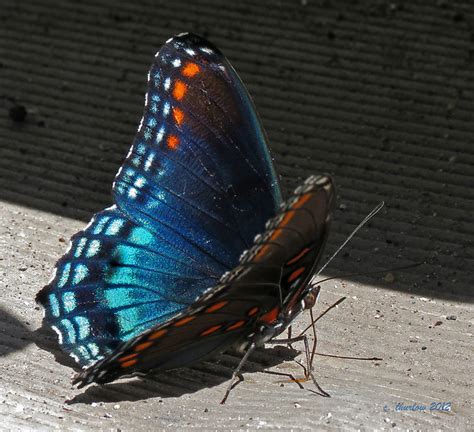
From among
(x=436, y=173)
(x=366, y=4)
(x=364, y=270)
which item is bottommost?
(x=364, y=270)

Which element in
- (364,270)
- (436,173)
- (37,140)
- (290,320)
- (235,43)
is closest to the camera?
(290,320)

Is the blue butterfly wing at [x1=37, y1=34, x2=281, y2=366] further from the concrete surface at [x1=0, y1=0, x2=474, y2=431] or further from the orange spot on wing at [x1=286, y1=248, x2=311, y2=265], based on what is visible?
the orange spot on wing at [x1=286, y1=248, x2=311, y2=265]

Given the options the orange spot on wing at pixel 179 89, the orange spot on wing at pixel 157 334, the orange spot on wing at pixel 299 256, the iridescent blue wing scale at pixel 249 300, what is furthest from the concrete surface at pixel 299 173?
the orange spot on wing at pixel 179 89

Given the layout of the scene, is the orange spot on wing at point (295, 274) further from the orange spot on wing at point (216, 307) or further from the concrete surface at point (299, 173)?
the concrete surface at point (299, 173)

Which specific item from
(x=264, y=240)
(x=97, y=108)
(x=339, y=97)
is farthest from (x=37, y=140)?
(x=264, y=240)

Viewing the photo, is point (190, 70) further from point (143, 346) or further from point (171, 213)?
point (143, 346)

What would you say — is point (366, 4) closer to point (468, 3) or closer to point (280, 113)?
point (468, 3)

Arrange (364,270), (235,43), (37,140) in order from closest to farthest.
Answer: (364,270)
(37,140)
(235,43)
